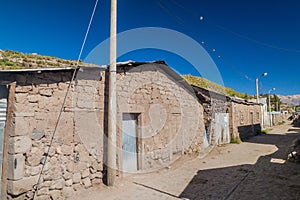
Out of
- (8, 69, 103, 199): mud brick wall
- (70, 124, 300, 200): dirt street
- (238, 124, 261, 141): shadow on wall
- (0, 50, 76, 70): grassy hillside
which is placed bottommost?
(70, 124, 300, 200): dirt street

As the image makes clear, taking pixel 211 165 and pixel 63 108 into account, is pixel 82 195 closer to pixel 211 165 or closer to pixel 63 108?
pixel 63 108

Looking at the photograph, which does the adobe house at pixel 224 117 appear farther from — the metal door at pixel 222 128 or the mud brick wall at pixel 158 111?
the mud brick wall at pixel 158 111

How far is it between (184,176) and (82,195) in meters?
3.25

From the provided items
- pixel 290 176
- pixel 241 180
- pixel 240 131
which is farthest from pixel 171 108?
pixel 240 131

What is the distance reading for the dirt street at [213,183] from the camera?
16.8 ft

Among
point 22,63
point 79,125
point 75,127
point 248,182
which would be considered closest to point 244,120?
point 248,182

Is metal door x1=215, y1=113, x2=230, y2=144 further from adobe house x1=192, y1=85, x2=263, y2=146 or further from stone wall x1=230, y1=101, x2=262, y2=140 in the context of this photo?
stone wall x1=230, y1=101, x2=262, y2=140

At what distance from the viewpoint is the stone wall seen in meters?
14.9

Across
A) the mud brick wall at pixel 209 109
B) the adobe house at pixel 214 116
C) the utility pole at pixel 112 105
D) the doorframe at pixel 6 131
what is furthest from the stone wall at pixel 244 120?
the doorframe at pixel 6 131

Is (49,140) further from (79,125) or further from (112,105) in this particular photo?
(112,105)

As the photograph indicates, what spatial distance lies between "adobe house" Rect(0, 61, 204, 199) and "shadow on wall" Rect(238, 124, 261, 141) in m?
9.18

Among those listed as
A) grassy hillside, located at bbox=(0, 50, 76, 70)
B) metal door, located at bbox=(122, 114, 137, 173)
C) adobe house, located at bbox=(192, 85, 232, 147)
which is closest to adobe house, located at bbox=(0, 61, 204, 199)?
metal door, located at bbox=(122, 114, 137, 173)

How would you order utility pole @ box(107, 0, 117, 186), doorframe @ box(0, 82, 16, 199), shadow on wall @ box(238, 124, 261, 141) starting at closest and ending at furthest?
doorframe @ box(0, 82, 16, 199) → utility pole @ box(107, 0, 117, 186) → shadow on wall @ box(238, 124, 261, 141)

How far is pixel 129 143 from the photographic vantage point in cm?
695
